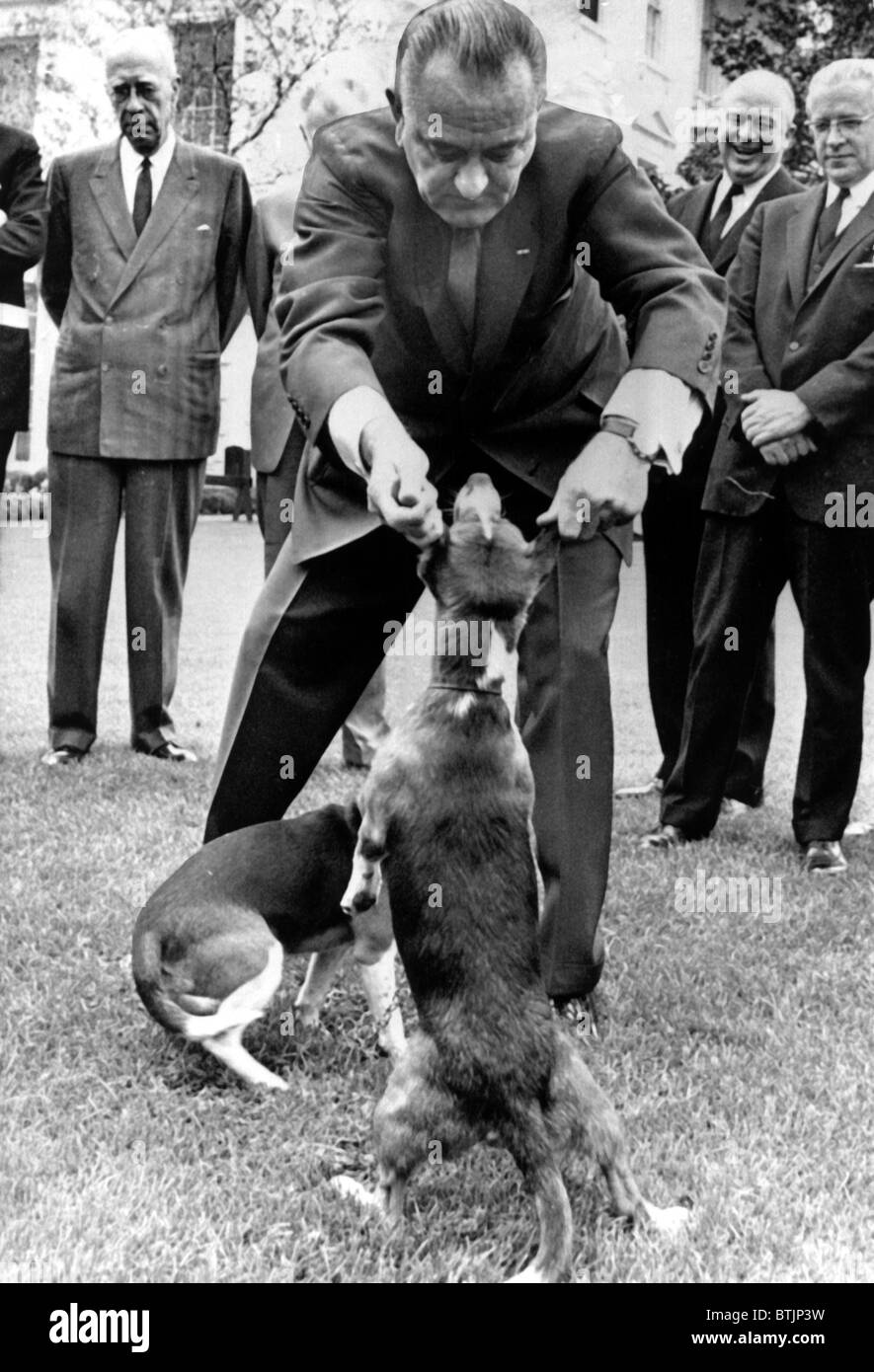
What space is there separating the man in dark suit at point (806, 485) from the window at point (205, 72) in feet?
51.6

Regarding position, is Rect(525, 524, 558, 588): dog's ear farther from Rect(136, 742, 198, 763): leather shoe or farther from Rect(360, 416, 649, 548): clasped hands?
Rect(136, 742, 198, 763): leather shoe

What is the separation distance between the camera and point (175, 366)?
696 centimetres

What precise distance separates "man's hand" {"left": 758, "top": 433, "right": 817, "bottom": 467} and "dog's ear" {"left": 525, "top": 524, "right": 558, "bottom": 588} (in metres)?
2.71

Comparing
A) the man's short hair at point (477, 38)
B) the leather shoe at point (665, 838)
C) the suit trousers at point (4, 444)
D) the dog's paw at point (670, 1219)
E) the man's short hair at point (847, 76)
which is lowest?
the leather shoe at point (665, 838)

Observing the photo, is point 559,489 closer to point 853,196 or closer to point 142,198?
point 853,196

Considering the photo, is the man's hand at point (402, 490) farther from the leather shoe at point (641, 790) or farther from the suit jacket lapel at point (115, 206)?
the suit jacket lapel at point (115, 206)

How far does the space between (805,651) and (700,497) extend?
2.92ft

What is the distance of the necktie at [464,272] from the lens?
10.9 ft

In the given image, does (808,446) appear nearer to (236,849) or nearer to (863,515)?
(863,515)

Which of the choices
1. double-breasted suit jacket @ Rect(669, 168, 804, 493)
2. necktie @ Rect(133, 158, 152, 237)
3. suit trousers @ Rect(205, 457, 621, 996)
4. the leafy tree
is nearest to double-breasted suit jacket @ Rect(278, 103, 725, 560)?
suit trousers @ Rect(205, 457, 621, 996)

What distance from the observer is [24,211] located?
276 inches

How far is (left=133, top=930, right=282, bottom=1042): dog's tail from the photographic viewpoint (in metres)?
3.25

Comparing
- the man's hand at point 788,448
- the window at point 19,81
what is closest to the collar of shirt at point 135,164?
the man's hand at point 788,448

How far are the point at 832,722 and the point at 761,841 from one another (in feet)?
1.68
